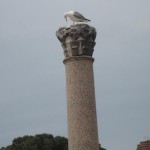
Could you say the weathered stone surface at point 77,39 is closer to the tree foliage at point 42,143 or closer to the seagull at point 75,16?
the seagull at point 75,16

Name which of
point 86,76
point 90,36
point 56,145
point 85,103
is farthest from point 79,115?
point 56,145

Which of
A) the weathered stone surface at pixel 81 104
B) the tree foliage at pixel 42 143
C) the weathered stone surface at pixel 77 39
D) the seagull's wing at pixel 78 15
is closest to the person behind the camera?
the weathered stone surface at pixel 81 104

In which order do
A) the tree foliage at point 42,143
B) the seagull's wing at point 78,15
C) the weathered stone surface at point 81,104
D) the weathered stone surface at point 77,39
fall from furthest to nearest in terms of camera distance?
the tree foliage at point 42,143 → the seagull's wing at point 78,15 → the weathered stone surface at point 77,39 → the weathered stone surface at point 81,104

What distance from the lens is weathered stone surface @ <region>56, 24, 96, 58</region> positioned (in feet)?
40.2

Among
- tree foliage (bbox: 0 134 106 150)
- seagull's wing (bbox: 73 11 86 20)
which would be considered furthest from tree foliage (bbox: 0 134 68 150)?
seagull's wing (bbox: 73 11 86 20)

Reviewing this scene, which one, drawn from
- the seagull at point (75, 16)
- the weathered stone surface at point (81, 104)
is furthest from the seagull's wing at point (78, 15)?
the weathered stone surface at point (81, 104)

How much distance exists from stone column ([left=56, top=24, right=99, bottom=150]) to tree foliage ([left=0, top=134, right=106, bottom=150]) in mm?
28409

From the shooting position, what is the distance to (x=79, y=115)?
38.7 feet

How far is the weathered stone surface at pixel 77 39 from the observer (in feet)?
40.2

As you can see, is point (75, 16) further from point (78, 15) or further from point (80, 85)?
point (80, 85)

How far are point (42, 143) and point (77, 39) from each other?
1147 inches

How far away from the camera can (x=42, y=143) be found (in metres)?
40.3

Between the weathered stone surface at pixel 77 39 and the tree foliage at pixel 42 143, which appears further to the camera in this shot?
the tree foliage at pixel 42 143

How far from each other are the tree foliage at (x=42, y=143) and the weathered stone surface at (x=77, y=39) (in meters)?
28.4
